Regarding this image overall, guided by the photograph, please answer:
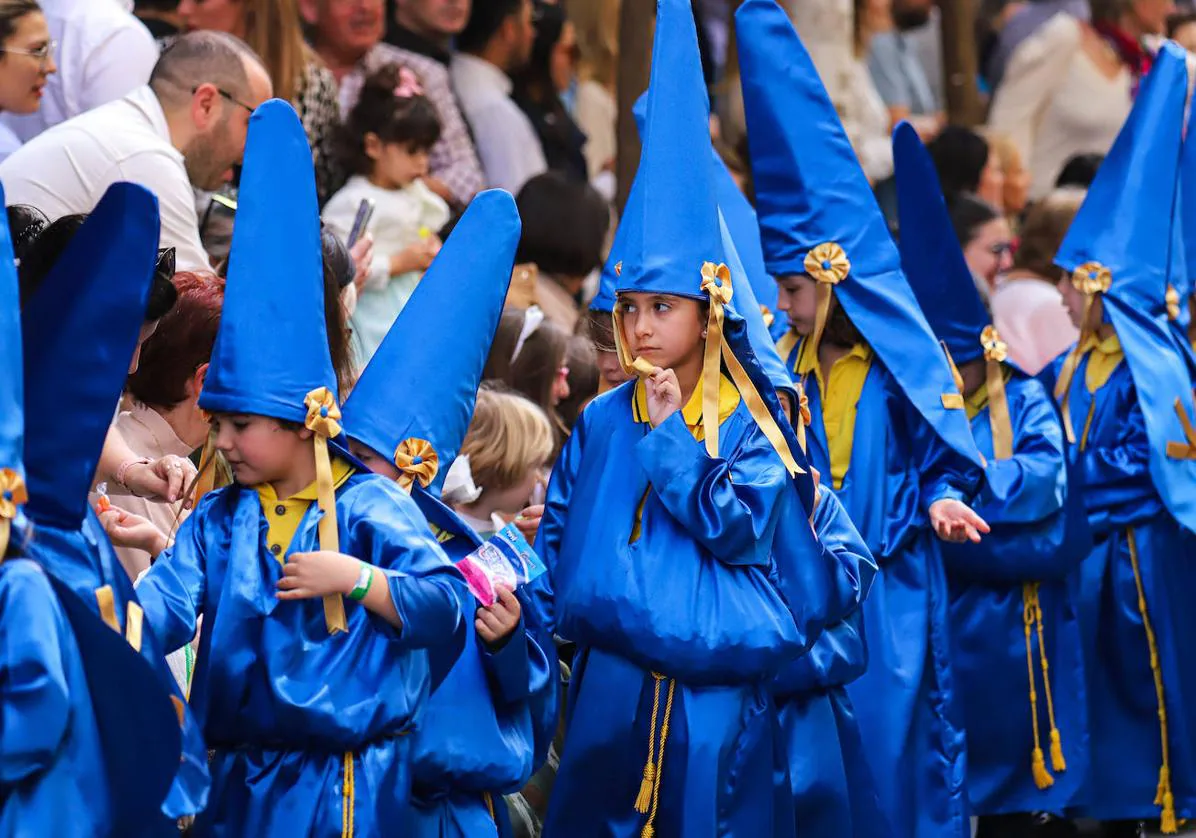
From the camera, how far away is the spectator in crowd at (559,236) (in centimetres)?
726

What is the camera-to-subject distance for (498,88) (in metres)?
8.98

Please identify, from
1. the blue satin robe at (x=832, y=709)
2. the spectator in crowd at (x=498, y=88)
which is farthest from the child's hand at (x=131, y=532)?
the spectator in crowd at (x=498, y=88)

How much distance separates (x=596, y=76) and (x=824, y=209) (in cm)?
533

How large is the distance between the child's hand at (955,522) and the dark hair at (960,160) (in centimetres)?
418

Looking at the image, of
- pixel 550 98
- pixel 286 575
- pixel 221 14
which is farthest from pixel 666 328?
pixel 550 98

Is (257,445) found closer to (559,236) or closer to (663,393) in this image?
(663,393)

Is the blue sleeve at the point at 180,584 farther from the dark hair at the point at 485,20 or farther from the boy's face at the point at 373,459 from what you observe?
the dark hair at the point at 485,20

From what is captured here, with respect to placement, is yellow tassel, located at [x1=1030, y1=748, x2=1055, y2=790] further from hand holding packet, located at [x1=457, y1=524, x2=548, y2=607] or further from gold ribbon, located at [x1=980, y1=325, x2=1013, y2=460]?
hand holding packet, located at [x1=457, y1=524, x2=548, y2=607]

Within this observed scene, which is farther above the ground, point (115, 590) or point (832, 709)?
point (115, 590)

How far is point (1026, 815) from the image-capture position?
21.7 ft

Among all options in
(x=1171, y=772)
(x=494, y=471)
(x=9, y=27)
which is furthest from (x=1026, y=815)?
(x=9, y=27)

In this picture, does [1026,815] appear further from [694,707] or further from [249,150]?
[249,150]

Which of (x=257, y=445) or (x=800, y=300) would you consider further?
(x=800, y=300)

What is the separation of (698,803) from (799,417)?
117cm
